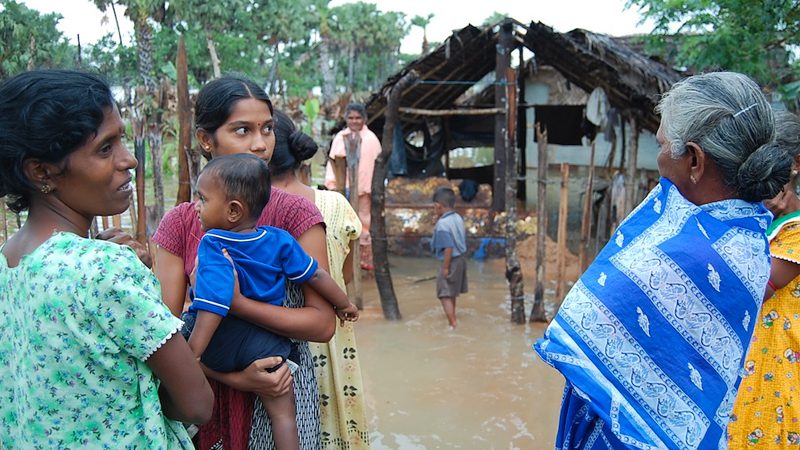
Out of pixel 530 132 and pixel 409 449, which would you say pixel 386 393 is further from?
pixel 530 132

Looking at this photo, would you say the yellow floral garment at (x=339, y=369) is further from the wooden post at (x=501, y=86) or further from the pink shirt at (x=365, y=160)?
the wooden post at (x=501, y=86)

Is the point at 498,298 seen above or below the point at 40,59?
below

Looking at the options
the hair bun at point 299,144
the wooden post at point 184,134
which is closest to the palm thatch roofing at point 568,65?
the wooden post at point 184,134

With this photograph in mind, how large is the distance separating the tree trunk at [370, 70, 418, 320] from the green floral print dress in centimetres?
489

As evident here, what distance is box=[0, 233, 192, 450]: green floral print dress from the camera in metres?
1.26

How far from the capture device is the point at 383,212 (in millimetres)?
6414

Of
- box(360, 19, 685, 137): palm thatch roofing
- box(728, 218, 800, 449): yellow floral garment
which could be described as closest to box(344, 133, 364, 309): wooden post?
box(360, 19, 685, 137): palm thatch roofing

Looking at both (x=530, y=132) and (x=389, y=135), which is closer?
(x=389, y=135)

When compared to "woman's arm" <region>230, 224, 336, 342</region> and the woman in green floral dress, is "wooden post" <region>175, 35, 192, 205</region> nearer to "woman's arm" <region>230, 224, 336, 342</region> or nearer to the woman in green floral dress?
"woman's arm" <region>230, 224, 336, 342</region>

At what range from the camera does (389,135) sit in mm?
6266

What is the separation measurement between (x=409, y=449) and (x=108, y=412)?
297cm

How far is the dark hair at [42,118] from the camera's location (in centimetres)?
127

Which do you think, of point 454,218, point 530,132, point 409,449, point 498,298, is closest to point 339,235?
point 409,449

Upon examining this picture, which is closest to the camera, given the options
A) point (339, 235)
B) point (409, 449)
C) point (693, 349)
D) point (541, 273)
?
point (693, 349)
